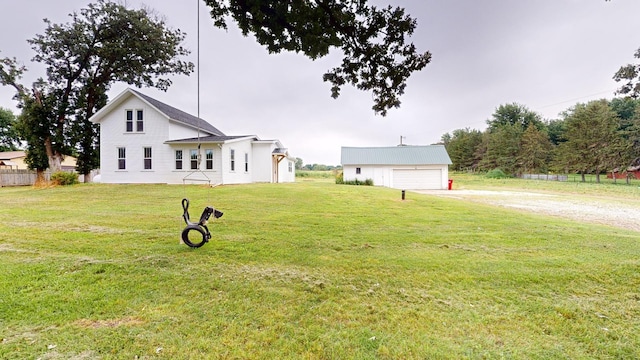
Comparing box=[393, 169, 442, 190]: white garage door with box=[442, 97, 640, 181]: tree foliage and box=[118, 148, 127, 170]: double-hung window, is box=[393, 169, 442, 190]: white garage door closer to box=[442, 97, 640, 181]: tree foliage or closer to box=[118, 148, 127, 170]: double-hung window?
box=[118, 148, 127, 170]: double-hung window

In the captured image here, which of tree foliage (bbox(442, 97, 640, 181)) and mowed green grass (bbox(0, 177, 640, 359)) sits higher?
tree foliage (bbox(442, 97, 640, 181))

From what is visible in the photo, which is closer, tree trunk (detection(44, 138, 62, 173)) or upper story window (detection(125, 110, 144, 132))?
upper story window (detection(125, 110, 144, 132))

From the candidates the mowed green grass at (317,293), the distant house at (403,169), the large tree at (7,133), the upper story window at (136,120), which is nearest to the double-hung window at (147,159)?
the upper story window at (136,120)

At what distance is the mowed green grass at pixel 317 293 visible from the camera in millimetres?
2299

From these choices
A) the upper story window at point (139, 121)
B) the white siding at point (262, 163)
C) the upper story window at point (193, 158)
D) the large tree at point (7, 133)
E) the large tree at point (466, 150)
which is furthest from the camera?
the large tree at point (466, 150)

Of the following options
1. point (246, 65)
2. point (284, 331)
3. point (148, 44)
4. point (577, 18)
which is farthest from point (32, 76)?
point (577, 18)

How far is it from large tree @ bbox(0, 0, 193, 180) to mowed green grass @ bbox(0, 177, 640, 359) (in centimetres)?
1814

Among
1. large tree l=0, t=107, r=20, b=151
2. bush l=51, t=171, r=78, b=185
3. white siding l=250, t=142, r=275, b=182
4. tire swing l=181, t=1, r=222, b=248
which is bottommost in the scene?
tire swing l=181, t=1, r=222, b=248

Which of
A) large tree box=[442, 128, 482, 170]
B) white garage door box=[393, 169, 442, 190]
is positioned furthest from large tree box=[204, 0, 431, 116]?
large tree box=[442, 128, 482, 170]

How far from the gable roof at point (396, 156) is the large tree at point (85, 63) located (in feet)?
60.3

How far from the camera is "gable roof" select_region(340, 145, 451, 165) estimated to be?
25516mm

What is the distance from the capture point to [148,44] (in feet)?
65.5

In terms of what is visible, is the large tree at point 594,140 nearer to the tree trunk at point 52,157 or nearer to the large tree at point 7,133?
the tree trunk at point 52,157

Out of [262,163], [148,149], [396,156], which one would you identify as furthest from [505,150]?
[148,149]
